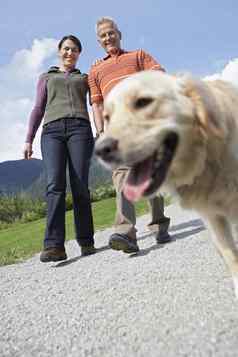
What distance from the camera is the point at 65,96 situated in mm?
5906

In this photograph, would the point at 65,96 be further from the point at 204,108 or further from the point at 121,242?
the point at 204,108

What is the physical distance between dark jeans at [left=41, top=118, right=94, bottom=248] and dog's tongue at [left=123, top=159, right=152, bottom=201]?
2853 millimetres

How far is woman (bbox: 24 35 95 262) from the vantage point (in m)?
5.79

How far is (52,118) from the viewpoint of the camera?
5.89 metres

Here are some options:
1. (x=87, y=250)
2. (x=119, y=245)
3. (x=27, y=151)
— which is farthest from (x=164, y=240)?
(x=27, y=151)

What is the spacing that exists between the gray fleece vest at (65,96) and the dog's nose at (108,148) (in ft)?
10.2

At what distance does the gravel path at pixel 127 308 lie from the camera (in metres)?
2.73

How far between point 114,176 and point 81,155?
590 millimetres

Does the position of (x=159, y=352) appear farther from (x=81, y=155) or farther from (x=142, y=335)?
(x=81, y=155)

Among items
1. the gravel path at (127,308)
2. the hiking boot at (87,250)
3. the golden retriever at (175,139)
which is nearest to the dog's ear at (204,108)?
the golden retriever at (175,139)

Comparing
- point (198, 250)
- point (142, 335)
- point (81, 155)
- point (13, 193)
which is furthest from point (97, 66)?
point (13, 193)

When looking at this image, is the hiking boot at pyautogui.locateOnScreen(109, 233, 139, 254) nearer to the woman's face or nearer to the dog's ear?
the woman's face

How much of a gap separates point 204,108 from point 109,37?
284cm

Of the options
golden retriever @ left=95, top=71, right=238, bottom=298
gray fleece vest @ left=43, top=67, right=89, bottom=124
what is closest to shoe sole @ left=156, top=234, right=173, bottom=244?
gray fleece vest @ left=43, top=67, right=89, bottom=124
